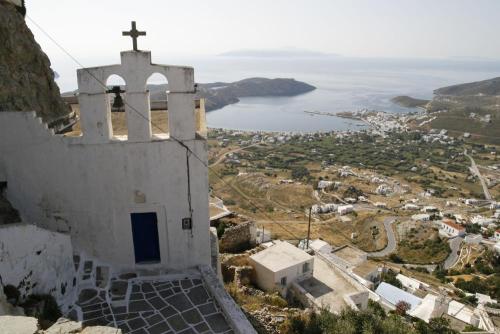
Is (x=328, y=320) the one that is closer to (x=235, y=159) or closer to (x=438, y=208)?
(x=438, y=208)

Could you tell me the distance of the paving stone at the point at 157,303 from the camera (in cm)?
613

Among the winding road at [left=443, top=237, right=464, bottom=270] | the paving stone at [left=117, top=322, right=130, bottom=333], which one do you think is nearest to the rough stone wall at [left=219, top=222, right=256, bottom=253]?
the paving stone at [left=117, top=322, right=130, bottom=333]

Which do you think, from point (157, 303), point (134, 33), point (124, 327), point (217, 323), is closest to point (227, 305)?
point (217, 323)

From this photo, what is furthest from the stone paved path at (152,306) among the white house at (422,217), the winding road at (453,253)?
the white house at (422,217)

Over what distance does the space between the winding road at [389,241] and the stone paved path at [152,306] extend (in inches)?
1327

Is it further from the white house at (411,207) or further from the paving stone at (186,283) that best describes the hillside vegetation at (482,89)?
the paving stone at (186,283)

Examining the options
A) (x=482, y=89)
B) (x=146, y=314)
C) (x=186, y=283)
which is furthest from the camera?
(x=482, y=89)

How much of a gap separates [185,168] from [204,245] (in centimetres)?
153

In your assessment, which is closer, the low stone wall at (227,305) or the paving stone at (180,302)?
the low stone wall at (227,305)

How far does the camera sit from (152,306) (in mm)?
6121

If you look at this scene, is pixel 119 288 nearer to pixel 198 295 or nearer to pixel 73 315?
pixel 73 315

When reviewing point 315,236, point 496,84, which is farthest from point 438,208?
point 496,84

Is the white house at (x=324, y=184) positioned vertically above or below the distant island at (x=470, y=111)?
below

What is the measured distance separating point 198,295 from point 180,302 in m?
0.34
